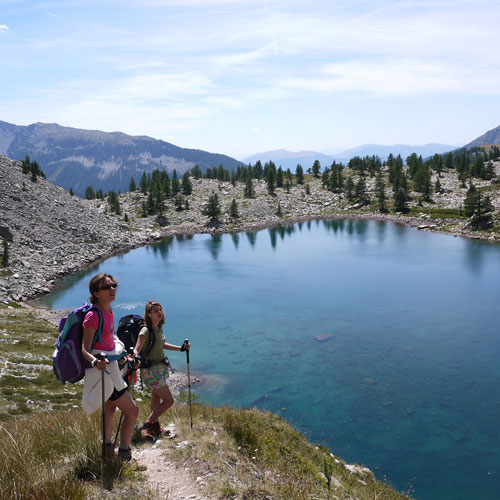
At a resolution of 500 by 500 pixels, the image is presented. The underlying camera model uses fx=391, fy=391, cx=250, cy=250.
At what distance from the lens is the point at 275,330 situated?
109ft

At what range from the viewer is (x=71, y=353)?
605 centimetres

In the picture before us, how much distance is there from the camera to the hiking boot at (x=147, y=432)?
8.25m

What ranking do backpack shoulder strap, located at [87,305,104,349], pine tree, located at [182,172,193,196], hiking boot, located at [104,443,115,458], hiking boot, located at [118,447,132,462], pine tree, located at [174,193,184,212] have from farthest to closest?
pine tree, located at [182,172,193,196]
pine tree, located at [174,193,184,212]
hiking boot, located at [118,447,132,462]
hiking boot, located at [104,443,115,458]
backpack shoulder strap, located at [87,305,104,349]

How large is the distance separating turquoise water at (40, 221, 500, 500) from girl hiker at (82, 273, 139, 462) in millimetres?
13693

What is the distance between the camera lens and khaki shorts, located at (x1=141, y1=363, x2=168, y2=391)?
838 cm

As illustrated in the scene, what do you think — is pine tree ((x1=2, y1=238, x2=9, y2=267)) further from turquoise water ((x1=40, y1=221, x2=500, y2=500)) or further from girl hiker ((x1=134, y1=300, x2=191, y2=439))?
girl hiker ((x1=134, y1=300, x2=191, y2=439))

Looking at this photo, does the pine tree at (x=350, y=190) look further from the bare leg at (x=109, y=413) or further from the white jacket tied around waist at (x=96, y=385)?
the white jacket tied around waist at (x=96, y=385)

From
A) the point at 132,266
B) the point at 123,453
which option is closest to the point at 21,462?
the point at 123,453

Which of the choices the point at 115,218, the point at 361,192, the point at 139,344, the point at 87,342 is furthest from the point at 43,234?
the point at 361,192

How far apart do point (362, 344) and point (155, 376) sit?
23742 millimetres

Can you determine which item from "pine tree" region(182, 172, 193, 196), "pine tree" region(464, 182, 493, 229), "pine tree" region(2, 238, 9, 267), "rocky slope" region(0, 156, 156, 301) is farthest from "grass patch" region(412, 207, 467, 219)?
"pine tree" region(2, 238, 9, 267)

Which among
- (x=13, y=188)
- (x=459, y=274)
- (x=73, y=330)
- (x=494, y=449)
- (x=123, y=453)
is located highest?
(x=13, y=188)

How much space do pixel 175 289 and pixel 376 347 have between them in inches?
1074

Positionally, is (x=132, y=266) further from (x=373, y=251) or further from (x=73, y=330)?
(x=73, y=330)
